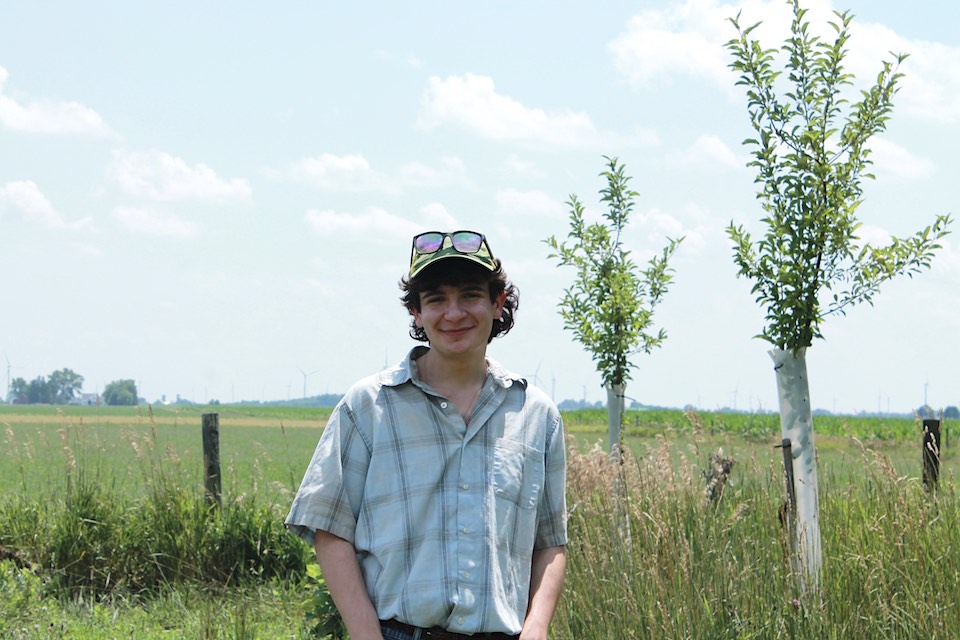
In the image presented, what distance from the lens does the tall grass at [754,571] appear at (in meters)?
3.96

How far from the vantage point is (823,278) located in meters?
5.42

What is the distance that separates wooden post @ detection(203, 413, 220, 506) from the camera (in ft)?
25.3

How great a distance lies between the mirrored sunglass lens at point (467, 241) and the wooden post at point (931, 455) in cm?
507

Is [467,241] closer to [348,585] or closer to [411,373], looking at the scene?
[411,373]

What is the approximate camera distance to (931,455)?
24.3ft

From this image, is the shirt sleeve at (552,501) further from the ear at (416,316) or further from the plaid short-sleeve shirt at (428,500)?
the ear at (416,316)

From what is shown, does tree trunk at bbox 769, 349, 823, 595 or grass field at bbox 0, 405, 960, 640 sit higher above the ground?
tree trunk at bbox 769, 349, 823, 595

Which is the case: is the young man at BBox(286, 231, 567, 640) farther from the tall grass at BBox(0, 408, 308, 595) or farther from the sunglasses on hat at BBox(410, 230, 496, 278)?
the tall grass at BBox(0, 408, 308, 595)

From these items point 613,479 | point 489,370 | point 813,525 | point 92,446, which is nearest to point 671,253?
point 613,479

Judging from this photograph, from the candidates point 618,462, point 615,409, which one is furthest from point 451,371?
point 615,409

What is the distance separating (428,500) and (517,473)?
0.22 m

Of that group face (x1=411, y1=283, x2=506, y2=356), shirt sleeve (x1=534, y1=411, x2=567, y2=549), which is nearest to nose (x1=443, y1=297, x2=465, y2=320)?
face (x1=411, y1=283, x2=506, y2=356)

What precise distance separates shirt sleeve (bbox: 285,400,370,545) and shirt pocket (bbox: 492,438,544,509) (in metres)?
0.30

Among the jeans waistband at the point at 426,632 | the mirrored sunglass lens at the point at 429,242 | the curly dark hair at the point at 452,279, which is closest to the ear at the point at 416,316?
the curly dark hair at the point at 452,279
